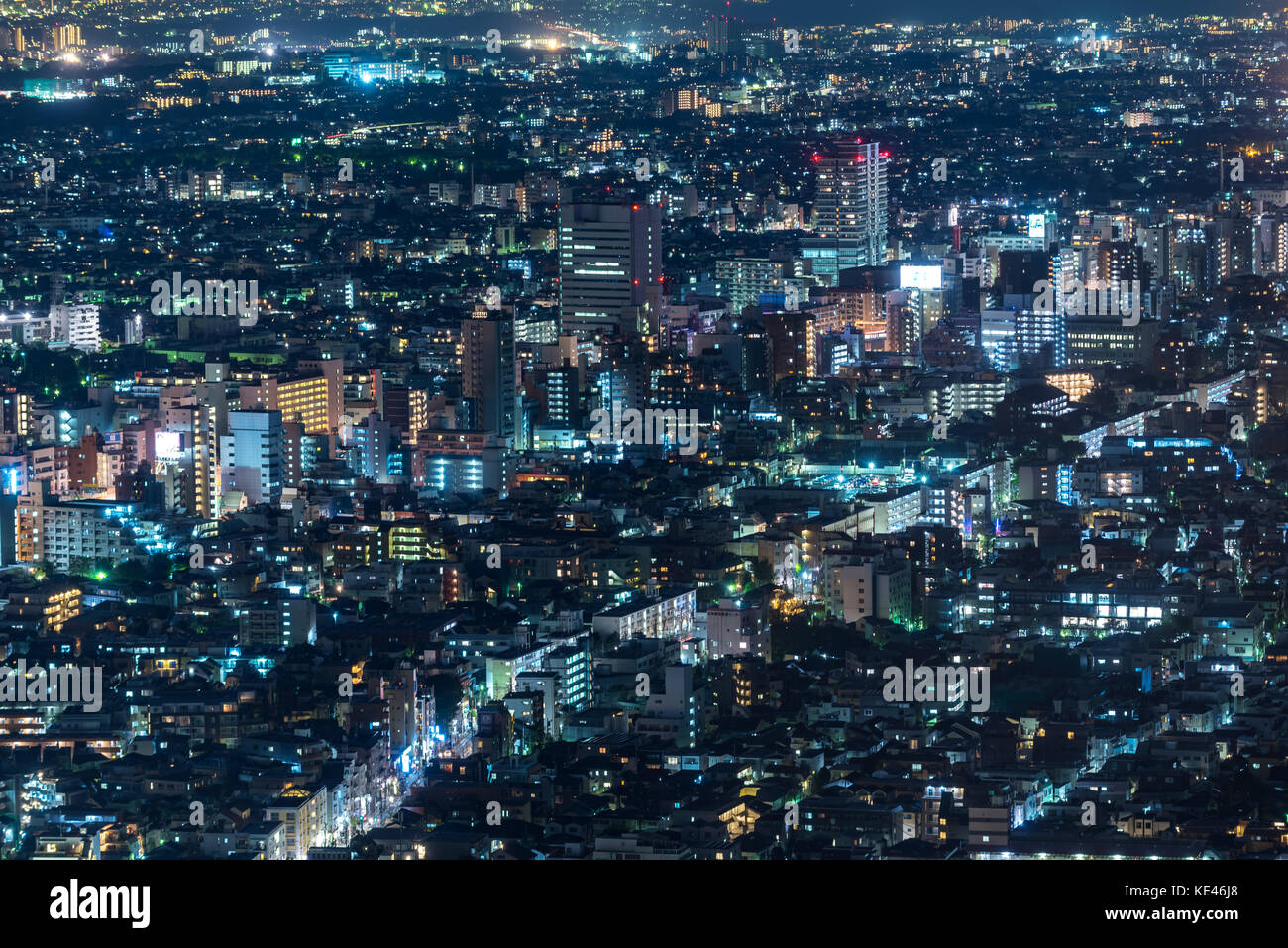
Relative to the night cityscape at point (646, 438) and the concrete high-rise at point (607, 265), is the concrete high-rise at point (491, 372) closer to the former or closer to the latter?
the night cityscape at point (646, 438)

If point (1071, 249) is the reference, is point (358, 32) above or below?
above

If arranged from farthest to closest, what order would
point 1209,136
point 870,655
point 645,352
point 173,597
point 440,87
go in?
point 440,87
point 1209,136
point 645,352
point 173,597
point 870,655

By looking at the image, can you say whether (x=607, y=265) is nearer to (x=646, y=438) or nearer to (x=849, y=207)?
(x=646, y=438)

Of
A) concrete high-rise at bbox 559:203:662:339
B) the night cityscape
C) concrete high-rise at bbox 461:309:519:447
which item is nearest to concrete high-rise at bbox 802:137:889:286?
the night cityscape

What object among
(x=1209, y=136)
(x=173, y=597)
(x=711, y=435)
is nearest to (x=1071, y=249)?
(x=1209, y=136)

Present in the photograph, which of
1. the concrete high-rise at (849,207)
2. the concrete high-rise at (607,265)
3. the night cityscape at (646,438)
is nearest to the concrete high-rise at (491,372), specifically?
the night cityscape at (646,438)

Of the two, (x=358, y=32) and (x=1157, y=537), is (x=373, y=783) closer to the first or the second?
(x=1157, y=537)

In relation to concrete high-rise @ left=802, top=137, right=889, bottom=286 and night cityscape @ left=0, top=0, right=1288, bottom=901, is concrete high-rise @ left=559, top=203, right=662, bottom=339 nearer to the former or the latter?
night cityscape @ left=0, top=0, right=1288, bottom=901

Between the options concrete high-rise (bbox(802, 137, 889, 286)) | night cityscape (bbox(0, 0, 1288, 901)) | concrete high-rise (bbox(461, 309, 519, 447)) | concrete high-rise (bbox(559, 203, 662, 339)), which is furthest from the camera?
concrete high-rise (bbox(802, 137, 889, 286))
